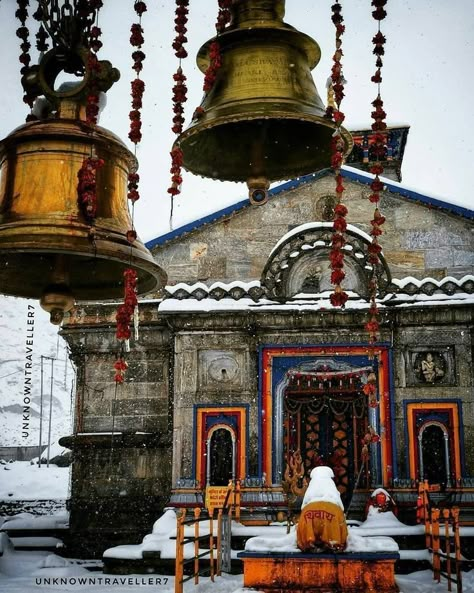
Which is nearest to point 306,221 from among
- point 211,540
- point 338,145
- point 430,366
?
point 430,366

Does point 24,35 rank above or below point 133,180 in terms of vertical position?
above

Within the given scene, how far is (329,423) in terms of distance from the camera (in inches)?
763

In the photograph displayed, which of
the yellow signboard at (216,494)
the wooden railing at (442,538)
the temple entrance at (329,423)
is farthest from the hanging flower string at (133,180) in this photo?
the temple entrance at (329,423)

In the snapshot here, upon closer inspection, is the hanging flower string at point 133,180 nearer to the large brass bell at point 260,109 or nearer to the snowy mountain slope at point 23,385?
the large brass bell at point 260,109

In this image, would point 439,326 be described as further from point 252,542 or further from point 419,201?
point 252,542

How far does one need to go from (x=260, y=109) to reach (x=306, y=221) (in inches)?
629

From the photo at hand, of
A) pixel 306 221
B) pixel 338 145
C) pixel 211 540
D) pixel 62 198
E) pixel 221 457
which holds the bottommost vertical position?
pixel 211 540

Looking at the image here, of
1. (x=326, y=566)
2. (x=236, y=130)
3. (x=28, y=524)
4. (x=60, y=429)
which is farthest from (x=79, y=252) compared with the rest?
(x=60, y=429)

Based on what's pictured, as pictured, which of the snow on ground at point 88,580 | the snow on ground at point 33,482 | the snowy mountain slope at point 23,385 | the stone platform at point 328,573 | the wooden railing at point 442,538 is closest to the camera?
the stone platform at point 328,573

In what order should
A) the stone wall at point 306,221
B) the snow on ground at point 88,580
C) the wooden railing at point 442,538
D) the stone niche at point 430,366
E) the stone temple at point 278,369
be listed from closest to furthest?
the wooden railing at point 442,538 → the snow on ground at point 88,580 → the stone temple at point 278,369 → the stone niche at point 430,366 → the stone wall at point 306,221

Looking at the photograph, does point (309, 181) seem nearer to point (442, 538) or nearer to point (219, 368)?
point (219, 368)

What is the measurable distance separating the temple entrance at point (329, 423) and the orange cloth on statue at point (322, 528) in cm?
812

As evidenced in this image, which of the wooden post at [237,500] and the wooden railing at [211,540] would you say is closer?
the wooden railing at [211,540]

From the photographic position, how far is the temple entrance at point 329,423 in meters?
18.8
